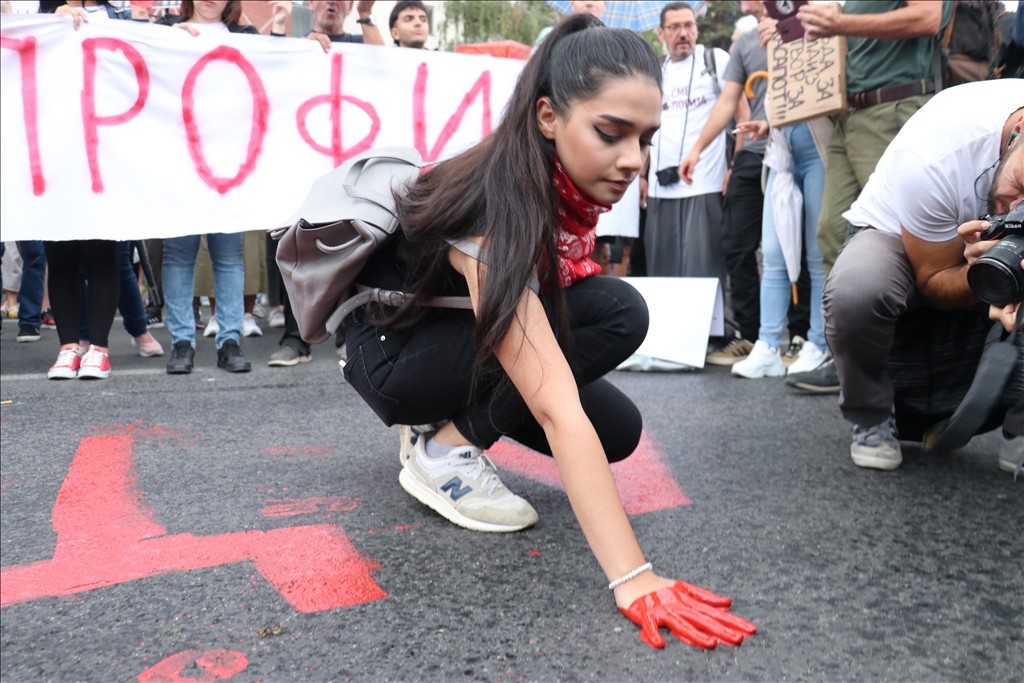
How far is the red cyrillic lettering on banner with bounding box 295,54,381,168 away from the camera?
14.3 ft

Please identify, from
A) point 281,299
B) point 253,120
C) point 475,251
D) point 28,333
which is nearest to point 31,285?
point 28,333

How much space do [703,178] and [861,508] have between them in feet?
8.75

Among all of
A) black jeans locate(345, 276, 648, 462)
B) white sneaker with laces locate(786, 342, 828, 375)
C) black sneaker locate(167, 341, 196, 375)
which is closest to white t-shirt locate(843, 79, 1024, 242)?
black jeans locate(345, 276, 648, 462)

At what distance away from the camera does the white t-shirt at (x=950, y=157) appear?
1.91 metres

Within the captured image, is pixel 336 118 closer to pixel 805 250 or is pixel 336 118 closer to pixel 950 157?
pixel 805 250

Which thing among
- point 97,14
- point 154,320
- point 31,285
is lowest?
point 154,320

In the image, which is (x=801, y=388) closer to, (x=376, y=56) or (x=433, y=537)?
(x=433, y=537)

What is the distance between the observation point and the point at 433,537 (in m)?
1.95

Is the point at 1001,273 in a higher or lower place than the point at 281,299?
higher

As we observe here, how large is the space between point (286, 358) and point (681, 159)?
224 centimetres

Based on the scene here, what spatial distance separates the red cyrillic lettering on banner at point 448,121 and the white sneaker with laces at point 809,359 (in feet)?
6.65

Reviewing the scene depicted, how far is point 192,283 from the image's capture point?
13.3ft

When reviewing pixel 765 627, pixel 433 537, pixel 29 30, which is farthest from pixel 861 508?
pixel 29 30

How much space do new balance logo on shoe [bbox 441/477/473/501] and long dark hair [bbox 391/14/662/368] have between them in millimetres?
482
